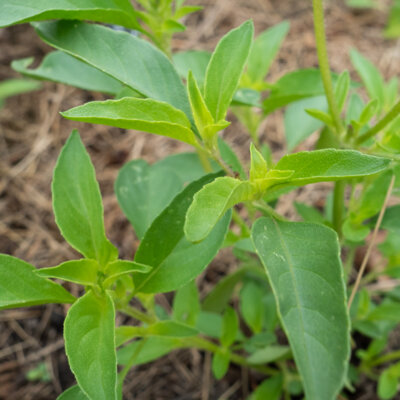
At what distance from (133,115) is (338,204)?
2.00 feet

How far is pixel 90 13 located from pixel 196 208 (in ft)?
1.57

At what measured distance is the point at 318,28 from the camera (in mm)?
969

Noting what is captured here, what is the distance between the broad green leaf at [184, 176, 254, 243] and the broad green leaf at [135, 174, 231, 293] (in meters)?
0.14

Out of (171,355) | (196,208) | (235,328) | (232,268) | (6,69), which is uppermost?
(196,208)

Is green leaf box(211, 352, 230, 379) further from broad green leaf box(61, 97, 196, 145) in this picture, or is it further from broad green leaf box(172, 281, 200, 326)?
broad green leaf box(61, 97, 196, 145)

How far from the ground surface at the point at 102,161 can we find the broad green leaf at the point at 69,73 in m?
0.86

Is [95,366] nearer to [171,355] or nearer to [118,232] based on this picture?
[171,355]

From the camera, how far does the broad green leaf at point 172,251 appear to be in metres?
0.93

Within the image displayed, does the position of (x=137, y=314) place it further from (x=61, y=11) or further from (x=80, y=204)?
(x=61, y=11)

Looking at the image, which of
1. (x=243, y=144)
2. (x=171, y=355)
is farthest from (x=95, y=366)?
(x=243, y=144)

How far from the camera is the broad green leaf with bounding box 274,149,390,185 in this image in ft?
2.55

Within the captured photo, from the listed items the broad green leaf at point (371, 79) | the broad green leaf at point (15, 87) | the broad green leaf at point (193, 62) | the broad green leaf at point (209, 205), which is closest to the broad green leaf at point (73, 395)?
the broad green leaf at point (209, 205)

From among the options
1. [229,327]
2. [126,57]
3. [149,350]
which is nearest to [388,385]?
[229,327]

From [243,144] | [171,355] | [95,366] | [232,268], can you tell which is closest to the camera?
[95,366]
